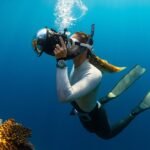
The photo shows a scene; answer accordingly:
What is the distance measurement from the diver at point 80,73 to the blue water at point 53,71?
785 centimetres

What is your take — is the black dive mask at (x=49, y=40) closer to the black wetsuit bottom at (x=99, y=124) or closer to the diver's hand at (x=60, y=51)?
the diver's hand at (x=60, y=51)

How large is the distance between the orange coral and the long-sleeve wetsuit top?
0.70 meters

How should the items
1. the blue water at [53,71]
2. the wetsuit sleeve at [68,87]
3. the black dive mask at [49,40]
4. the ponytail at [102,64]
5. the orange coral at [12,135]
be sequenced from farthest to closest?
the blue water at [53,71], the ponytail at [102,64], the orange coral at [12,135], the black dive mask at [49,40], the wetsuit sleeve at [68,87]

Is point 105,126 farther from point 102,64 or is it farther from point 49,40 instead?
point 49,40

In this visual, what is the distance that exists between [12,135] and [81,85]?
97 cm

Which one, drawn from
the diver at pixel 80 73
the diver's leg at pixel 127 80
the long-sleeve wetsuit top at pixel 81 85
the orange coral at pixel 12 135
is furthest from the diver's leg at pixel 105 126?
the orange coral at pixel 12 135

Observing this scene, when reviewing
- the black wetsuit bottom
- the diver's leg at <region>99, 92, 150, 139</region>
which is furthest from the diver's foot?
the black wetsuit bottom

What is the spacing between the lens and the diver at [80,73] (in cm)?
291

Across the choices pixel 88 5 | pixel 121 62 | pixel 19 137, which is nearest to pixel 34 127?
pixel 121 62

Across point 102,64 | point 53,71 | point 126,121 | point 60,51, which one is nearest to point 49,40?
point 60,51

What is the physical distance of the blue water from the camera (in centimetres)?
1239

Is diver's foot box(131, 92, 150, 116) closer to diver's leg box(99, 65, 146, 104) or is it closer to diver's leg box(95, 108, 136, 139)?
diver's leg box(95, 108, 136, 139)

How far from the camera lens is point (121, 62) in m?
13.9

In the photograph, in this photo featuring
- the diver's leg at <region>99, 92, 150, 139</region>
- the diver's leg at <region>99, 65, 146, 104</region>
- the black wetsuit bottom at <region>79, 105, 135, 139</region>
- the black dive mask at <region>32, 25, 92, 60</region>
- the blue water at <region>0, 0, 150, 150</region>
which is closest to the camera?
the black dive mask at <region>32, 25, 92, 60</region>
